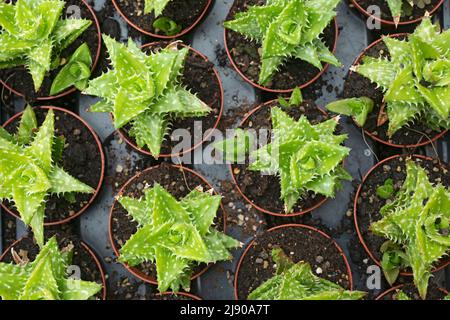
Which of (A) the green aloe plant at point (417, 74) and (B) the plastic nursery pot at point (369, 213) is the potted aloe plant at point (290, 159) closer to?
(B) the plastic nursery pot at point (369, 213)

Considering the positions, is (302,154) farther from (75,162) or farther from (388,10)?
(75,162)

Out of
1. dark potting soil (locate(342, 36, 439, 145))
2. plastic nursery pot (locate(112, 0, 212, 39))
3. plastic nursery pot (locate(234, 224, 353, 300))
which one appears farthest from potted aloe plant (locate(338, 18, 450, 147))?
plastic nursery pot (locate(112, 0, 212, 39))

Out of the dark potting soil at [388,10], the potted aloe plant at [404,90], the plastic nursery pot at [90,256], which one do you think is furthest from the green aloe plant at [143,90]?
the dark potting soil at [388,10]

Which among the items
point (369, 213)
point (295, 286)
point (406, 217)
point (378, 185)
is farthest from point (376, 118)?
point (295, 286)

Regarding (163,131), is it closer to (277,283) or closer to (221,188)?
(221,188)
